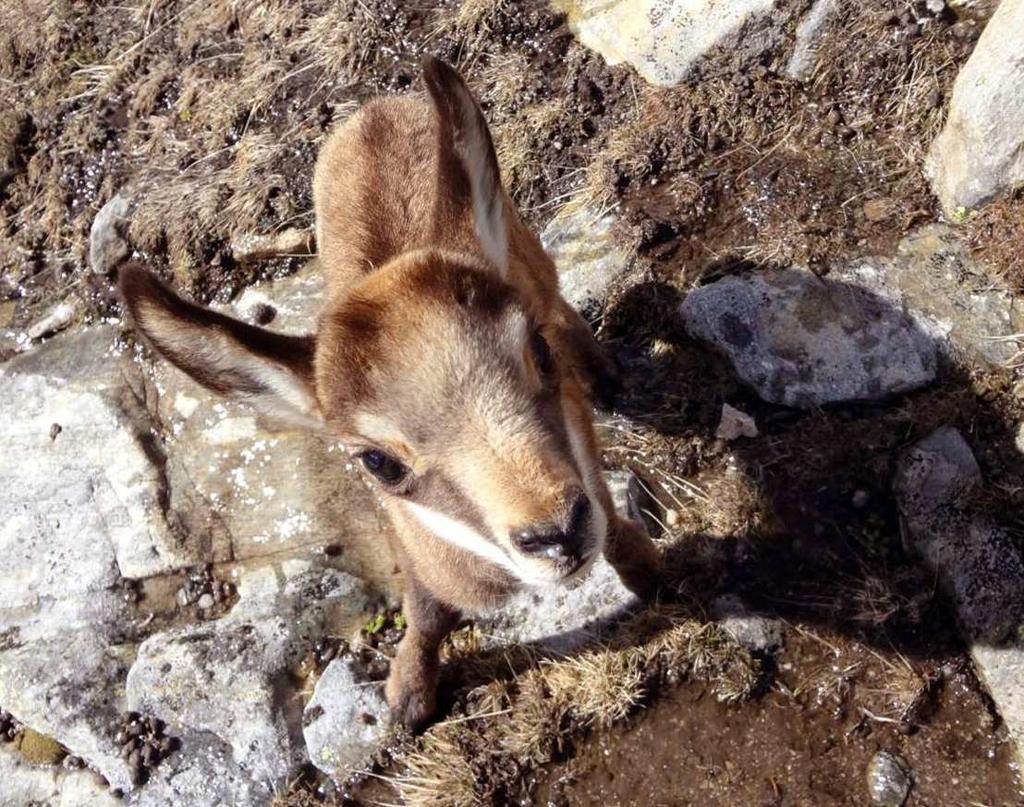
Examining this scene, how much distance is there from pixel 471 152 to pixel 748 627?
281 cm

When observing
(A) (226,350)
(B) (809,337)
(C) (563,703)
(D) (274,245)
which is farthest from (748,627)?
(D) (274,245)

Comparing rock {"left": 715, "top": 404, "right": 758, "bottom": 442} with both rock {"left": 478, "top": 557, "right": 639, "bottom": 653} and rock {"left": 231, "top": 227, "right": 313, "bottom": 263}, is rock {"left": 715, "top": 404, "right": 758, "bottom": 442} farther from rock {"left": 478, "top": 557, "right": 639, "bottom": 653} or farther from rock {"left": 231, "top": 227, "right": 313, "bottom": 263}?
rock {"left": 231, "top": 227, "right": 313, "bottom": 263}

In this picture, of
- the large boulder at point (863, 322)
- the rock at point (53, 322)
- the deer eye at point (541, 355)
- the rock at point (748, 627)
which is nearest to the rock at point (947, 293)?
the large boulder at point (863, 322)

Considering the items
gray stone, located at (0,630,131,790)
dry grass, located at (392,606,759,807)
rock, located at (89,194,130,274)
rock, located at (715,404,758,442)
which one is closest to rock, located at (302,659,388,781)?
dry grass, located at (392,606,759,807)

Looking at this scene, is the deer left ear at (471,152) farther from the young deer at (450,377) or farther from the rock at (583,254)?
the rock at (583,254)

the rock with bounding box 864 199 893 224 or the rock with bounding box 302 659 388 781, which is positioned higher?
the rock with bounding box 864 199 893 224

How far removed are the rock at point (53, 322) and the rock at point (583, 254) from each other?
145 inches

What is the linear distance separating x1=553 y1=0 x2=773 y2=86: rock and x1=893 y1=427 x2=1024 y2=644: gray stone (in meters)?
3.04

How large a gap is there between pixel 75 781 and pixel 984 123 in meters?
6.29

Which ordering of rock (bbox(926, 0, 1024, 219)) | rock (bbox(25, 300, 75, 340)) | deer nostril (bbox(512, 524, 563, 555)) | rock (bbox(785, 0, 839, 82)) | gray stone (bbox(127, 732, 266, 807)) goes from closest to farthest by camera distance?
A: deer nostril (bbox(512, 524, 563, 555)) < rock (bbox(926, 0, 1024, 219)) < gray stone (bbox(127, 732, 266, 807)) < rock (bbox(785, 0, 839, 82)) < rock (bbox(25, 300, 75, 340))

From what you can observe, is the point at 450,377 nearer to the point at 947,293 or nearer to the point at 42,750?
the point at 947,293

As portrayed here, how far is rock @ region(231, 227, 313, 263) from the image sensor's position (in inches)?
265

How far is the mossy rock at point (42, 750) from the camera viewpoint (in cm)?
539

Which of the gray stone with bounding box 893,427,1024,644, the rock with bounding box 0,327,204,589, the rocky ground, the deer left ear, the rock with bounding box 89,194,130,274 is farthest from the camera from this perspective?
the rock with bounding box 89,194,130,274
